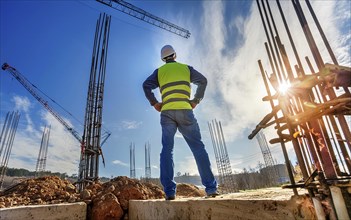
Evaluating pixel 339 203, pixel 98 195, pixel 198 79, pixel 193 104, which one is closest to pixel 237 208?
pixel 339 203

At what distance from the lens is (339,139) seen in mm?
1010

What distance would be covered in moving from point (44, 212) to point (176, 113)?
5.88 ft

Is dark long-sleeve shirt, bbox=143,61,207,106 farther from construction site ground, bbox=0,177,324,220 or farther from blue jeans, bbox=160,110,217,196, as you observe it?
construction site ground, bbox=0,177,324,220

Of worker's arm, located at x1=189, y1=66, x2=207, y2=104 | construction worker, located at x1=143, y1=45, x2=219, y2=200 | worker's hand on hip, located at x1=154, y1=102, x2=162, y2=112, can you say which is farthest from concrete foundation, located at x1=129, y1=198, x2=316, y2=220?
worker's arm, located at x1=189, y1=66, x2=207, y2=104

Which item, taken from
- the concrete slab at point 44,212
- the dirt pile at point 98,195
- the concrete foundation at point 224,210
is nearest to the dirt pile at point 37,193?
the dirt pile at point 98,195

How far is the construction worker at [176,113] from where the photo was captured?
221cm

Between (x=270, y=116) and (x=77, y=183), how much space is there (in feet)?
36.2

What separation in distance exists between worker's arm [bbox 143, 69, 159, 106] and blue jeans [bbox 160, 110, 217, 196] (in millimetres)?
271

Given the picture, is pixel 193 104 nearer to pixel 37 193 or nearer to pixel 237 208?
pixel 237 208

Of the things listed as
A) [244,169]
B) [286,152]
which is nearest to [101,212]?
[286,152]

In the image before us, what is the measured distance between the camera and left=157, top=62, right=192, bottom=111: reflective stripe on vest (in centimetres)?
242

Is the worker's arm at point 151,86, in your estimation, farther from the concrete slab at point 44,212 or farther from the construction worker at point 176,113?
the concrete slab at point 44,212

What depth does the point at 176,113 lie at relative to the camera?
2.38m

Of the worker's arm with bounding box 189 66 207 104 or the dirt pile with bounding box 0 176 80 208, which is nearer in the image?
the worker's arm with bounding box 189 66 207 104
